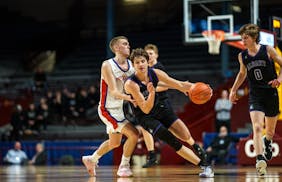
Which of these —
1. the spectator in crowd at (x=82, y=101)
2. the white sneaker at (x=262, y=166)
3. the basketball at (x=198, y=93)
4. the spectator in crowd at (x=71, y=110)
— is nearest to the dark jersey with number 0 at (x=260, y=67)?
the white sneaker at (x=262, y=166)

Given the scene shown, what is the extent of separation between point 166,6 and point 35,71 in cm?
672

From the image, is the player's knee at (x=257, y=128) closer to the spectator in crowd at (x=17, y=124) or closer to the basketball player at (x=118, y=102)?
the basketball player at (x=118, y=102)

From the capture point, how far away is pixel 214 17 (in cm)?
1709

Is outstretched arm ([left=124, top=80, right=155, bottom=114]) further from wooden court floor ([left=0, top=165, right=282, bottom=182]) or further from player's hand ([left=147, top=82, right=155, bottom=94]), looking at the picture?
wooden court floor ([left=0, top=165, right=282, bottom=182])

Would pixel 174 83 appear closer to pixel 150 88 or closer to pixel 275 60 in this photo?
pixel 150 88

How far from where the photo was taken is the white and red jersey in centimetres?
841

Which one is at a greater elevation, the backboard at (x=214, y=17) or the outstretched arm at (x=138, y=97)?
the backboard at (x=214, y=17)

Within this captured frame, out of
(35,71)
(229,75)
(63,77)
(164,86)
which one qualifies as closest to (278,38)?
(229,75)

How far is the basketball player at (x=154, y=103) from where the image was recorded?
7625 mm

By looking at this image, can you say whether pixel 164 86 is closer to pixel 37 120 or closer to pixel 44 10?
pixel 37 120

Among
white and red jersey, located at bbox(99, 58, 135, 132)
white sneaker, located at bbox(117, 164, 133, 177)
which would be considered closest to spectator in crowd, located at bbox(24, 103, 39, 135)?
white and red jersey, located at bbox(99, 58, 135, 132)

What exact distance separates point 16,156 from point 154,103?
1251cm

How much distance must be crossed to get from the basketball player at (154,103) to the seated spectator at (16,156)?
12.0 meters

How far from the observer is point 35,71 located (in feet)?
97.0
